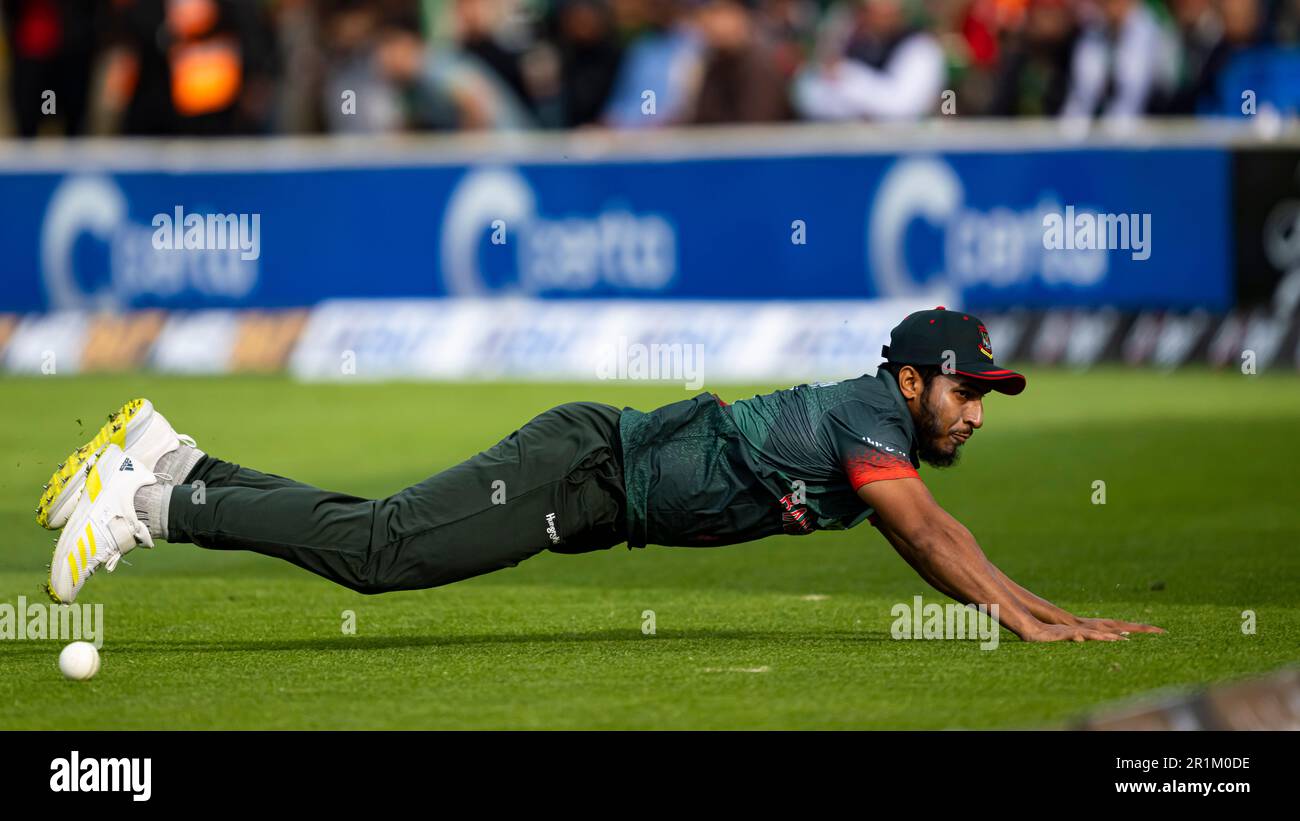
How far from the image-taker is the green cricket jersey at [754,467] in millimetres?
8453

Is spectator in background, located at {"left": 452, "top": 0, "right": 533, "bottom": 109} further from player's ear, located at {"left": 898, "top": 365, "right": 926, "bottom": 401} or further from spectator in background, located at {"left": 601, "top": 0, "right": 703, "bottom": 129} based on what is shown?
player's ear, located at {"left": 898, "top": 365, "right": 926, "bottom": 401}

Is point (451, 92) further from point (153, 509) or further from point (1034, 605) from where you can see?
point (1034, 605)

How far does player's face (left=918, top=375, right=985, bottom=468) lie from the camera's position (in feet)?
27.6

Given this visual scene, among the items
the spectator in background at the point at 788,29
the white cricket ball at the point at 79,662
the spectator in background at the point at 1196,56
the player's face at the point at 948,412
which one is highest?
the spectator in background at the point at 788,29

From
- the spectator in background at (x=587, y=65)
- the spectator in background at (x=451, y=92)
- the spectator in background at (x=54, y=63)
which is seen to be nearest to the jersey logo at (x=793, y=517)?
the spectator in background at (x=587, y=65)

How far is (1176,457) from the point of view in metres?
15.2

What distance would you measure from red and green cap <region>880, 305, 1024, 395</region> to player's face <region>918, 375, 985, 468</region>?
0.08 meters

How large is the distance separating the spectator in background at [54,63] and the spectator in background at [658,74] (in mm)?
7511

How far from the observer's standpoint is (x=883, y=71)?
22.0 metres

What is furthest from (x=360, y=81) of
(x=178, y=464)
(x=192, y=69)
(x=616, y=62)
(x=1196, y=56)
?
(x=178, y=464)

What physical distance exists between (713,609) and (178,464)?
8.62 feet

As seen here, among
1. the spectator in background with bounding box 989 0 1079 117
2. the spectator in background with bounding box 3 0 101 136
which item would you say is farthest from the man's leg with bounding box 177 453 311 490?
the spectator in background with bounding box 3 0 101 136

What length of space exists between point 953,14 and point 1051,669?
16450 mm

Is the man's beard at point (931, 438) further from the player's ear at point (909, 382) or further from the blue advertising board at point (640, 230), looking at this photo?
the blue advertising board at point (640, 230)
